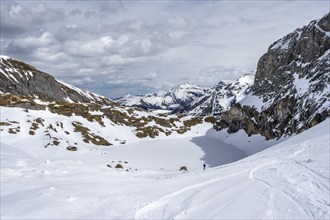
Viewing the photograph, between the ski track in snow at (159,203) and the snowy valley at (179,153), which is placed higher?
the snowy valley at (179,153)

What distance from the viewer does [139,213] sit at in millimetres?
18125

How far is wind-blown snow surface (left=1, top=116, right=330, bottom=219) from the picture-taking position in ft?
57.0

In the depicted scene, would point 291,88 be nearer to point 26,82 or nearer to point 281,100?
point 281,100

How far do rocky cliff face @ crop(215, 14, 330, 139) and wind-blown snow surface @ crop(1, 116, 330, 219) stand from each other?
4279 cm

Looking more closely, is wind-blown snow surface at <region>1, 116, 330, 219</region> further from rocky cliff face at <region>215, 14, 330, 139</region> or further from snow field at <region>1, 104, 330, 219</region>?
rocky cliff face at <region>215, 14, 330, 139</region>

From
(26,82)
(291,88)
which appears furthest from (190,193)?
(26,82)

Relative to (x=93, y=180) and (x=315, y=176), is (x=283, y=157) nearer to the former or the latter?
(x=315, y=176)

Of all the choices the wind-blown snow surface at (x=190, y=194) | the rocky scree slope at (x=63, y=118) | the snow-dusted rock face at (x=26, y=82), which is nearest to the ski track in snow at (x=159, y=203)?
the wind-blown snow surface at (x=190, y=194)

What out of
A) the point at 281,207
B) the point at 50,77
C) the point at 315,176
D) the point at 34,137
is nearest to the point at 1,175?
the point at 281,207

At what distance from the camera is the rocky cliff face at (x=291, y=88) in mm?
72312

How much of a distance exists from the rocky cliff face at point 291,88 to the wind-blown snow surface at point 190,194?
42.8m

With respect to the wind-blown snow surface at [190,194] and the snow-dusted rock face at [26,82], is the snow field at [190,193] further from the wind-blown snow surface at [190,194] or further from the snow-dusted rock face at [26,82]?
the snow-dusted rock face at [26,82]

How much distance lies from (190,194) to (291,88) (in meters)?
74.6

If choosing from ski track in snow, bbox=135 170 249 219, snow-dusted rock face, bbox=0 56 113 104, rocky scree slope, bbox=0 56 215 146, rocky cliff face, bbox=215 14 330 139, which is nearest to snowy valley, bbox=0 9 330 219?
ski track in snow, bbox=135 170 249 219
